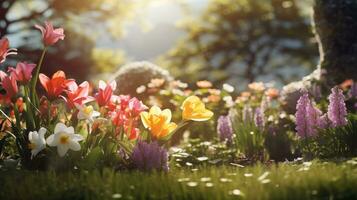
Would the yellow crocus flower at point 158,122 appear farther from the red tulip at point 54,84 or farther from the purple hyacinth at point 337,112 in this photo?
the purple hyacinth at point 337,112

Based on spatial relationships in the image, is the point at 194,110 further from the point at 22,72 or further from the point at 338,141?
the point at 338,141

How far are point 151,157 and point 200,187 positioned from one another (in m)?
1.18

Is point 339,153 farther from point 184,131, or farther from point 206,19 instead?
point 206,19

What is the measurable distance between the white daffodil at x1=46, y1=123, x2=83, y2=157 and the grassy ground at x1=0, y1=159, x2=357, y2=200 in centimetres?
52

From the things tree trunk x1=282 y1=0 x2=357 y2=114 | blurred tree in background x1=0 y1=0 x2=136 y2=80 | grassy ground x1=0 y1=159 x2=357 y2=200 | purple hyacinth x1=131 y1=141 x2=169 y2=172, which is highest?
blurred tree in background x1=0 y1=0 x2=136 y2=80

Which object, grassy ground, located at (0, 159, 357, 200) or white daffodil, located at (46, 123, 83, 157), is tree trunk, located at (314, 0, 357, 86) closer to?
grassy ground, located at (0, 159, 357, 200)

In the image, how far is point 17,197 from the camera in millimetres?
3658

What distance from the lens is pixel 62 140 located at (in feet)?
15.0

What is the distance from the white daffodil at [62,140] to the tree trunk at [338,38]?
6373 mm

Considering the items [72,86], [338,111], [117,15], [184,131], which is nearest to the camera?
[72,86]

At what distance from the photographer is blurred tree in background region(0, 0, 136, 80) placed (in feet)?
65.9

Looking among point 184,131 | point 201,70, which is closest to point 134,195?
point 184,131

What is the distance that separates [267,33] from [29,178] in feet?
84.9

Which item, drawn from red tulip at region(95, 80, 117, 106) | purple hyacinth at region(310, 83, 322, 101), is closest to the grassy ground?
red tulip at region(95, 80, 117, 106)
